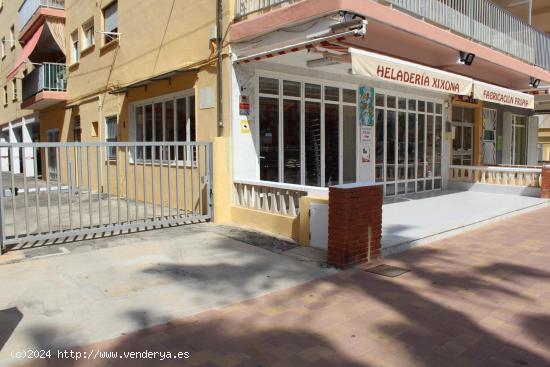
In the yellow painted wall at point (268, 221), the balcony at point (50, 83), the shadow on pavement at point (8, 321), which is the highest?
the balcony at point (50, 83)

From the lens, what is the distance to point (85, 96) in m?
15.6

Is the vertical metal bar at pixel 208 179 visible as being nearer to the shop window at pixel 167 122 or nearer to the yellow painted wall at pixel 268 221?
the yellow painted wall at pixel 268 221

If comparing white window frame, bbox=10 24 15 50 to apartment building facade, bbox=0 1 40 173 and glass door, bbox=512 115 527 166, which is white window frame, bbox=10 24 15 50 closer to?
apartment building facade, bbox=0 1 40 173

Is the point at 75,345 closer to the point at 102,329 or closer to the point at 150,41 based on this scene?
the point at 102,329

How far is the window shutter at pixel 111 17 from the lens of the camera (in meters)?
13.6

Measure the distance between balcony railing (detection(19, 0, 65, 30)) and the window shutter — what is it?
5003 millimetres

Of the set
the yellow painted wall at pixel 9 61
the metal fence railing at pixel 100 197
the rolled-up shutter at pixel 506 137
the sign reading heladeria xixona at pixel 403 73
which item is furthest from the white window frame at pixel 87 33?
the rolled-up shutter at pixel 506 137

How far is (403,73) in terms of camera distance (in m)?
8.05

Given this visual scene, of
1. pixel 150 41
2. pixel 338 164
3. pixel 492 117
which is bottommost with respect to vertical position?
pixel 338 164

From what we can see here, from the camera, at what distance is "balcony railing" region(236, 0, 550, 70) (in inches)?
352

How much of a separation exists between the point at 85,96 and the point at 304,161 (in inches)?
364

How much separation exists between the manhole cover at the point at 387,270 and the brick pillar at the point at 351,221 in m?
0.27

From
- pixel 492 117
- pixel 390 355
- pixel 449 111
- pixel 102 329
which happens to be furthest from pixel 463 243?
pixel 492 117

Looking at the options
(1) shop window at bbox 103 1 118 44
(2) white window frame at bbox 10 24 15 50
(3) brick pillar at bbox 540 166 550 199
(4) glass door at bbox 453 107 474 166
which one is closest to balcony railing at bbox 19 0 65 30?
(2) white window frame at bbox 10 24 15 50
